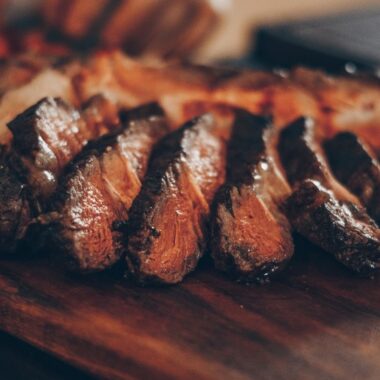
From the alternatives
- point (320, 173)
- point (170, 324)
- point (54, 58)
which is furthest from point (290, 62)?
point (170, 324)

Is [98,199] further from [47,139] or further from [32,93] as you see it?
[32,93]

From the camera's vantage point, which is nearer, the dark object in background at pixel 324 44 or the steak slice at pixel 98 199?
the steak slice at pixel 98 199

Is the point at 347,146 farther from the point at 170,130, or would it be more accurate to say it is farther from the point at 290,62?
the point at 290,62

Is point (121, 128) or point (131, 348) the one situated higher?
point (121, 128)

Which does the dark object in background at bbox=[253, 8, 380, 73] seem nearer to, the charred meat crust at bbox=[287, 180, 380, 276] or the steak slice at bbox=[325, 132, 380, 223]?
the steak slice at bbox=[325, 132, 380, 223]

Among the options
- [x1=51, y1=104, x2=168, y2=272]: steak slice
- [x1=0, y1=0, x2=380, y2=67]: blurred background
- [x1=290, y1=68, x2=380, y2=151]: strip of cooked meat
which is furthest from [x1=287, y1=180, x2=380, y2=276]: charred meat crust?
[x1=0, y1=0, x2=380, y2=67]: blurred background

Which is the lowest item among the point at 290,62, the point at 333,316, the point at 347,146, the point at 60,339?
the point at 60,339

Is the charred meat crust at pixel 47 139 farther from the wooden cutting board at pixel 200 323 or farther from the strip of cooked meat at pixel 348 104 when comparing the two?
the strip of cooked meat at pixel 348 104

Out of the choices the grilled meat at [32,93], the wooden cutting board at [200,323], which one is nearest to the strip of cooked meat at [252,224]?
the wooden cutting board at [200,323]
